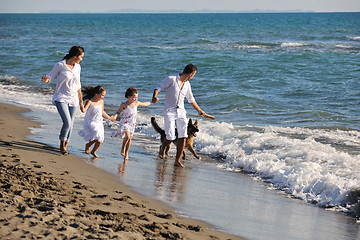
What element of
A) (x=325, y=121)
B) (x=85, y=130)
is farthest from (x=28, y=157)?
(x=325, y=121)

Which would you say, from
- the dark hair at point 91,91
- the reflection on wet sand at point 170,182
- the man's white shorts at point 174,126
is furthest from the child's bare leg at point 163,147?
the dark hair at point 91,91

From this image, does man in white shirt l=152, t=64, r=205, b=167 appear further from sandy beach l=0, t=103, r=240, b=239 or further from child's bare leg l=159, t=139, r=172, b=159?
sandy beach l=0, t=103, r=240, b=239

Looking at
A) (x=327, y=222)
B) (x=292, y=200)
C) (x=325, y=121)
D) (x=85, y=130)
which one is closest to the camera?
(x=327, y=222)

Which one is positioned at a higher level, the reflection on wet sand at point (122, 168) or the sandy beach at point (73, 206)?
the sandy beach at point (73, 206)

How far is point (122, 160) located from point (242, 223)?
10.6 feet

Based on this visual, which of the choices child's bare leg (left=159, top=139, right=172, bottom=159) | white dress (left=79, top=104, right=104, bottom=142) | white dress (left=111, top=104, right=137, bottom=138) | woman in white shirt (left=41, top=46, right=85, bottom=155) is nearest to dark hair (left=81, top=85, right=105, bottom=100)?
white dress (left=79, top=104, right=104, bottom=142)

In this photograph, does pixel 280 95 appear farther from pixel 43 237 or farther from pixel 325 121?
pixel 43 237

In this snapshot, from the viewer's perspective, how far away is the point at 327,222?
6.13m

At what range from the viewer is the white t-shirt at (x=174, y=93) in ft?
26.4

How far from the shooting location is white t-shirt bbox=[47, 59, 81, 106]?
744 centimetres

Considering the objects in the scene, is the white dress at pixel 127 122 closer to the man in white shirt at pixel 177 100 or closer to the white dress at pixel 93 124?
the white dress at pixel 93 124

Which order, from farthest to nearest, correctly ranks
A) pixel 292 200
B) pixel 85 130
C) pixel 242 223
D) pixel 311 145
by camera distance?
1. pixel 311 145
2. pixel 85 130
3. pixel 292 200
4. pixel 242 223

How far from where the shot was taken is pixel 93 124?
815 cm

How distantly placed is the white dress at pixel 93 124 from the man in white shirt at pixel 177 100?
39.5 inches
